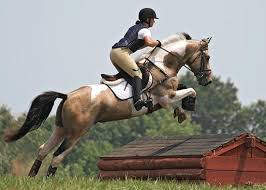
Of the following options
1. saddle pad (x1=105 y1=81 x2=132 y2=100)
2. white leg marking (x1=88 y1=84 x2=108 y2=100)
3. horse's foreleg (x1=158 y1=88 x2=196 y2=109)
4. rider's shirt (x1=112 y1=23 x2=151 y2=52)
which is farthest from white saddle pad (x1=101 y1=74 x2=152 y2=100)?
horse's foreleg (x1=158 y1=88 x2=196 y2=109)

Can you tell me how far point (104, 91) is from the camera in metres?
13.1

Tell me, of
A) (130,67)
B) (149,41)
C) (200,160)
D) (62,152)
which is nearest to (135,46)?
(149,41)

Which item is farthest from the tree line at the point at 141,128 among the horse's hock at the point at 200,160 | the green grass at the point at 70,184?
the green grass at the point at 70,184

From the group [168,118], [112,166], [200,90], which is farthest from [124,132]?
[112,166]

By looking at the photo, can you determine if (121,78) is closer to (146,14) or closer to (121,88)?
Result: (121,88)

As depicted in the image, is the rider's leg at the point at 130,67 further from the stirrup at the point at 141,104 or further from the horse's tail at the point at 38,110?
the horse's tail at the point at 38,110

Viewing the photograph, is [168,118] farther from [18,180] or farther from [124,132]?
[18,180]

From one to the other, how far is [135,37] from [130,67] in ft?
1.82

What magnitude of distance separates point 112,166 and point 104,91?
14.6 feet

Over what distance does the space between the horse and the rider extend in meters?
0.29

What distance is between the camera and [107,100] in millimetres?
13109

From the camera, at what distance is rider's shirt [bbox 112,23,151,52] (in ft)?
44.1

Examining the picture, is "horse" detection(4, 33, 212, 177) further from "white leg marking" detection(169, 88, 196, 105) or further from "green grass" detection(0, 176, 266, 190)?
"green grass" detection(0, 176, 266, 190)

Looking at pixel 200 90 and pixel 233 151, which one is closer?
pixel 233 151
